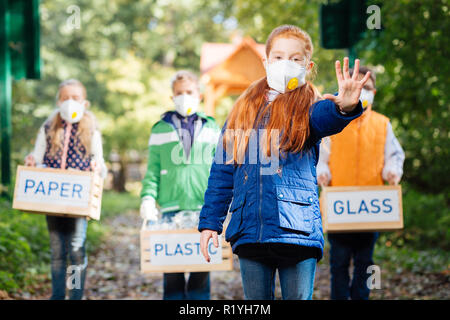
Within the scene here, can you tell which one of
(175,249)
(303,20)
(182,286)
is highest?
(303,20)

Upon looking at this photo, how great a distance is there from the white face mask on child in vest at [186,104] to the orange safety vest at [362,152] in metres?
1.26

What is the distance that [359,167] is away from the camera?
4.81 m

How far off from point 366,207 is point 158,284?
129 inches

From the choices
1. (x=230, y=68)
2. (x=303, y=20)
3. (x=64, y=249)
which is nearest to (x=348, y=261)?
(x=64, y=249)

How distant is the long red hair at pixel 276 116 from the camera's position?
2.67 meters

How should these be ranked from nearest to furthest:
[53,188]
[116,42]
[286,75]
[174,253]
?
1. [286,75]
2. [174,253]
3. [53,188]
4. [116,42]

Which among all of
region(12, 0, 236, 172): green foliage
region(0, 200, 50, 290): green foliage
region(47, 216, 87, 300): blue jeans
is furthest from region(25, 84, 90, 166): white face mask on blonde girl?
region(12, 0, 236, 172): green foliage

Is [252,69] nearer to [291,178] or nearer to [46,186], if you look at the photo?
[46,186]

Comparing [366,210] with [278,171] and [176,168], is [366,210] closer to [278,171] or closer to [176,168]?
[176,168]

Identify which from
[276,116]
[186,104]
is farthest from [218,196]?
[186,104]

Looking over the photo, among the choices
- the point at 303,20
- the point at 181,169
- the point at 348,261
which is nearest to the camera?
the point at 181,169

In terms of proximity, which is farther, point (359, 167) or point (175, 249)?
point (359, 167)

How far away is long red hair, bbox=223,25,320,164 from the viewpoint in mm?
2674

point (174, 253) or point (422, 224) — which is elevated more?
point (422, 224)
